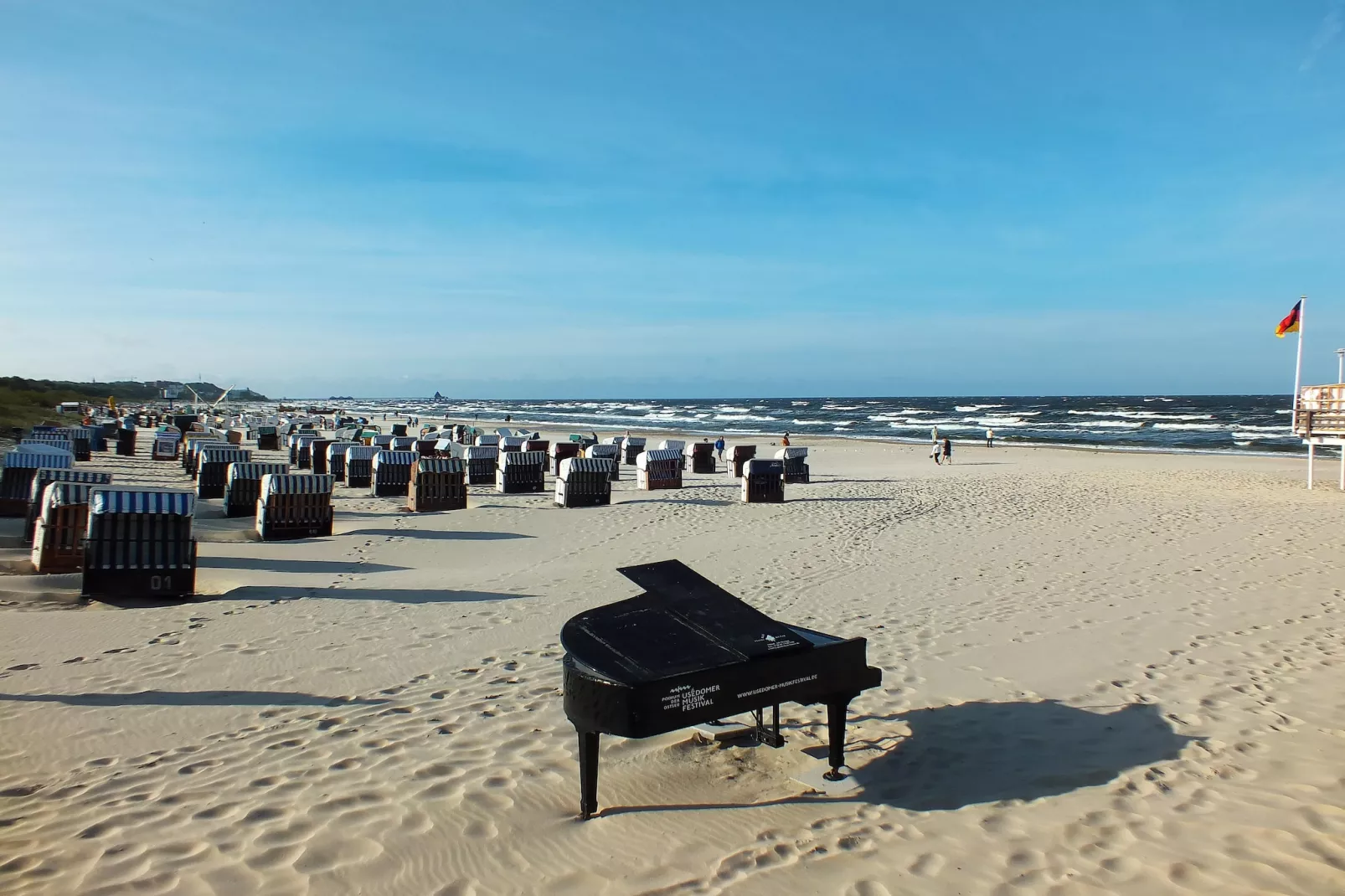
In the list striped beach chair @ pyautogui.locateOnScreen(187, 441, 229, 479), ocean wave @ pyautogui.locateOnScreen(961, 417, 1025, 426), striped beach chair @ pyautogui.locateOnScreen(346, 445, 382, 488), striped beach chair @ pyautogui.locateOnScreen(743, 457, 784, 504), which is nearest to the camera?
striped beach chair @ pyautogui.locateOnScreen(743, 457, 784, 504)

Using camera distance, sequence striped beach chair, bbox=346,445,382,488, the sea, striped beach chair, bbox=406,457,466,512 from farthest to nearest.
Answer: the sea
striped beach chair, bbox=346,445,382,488
striped beach chair, bbox=406,457,466,512

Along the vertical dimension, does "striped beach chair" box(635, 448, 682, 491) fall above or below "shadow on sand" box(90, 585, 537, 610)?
above

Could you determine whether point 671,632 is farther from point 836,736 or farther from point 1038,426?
point 1038,426

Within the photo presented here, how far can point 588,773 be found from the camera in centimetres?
421

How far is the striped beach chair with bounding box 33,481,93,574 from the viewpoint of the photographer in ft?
36.9

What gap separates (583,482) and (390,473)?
6.11 metres

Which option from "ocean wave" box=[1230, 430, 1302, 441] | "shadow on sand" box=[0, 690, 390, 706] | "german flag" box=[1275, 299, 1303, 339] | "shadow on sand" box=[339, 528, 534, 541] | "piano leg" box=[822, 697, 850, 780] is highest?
"german flag" box=[1275, 299, 1303, 339]

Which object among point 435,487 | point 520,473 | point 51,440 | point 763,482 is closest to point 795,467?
point 763,482

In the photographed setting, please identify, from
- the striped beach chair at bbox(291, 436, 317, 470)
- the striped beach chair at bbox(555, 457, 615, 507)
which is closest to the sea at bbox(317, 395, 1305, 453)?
the striped beach chair at bbox(291, 436, 317, 470)

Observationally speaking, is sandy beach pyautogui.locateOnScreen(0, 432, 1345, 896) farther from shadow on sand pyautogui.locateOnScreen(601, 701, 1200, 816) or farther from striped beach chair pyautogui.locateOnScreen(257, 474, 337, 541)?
striped beach chair pyautogui.locateOnScreen(257, 474, 337, 541)

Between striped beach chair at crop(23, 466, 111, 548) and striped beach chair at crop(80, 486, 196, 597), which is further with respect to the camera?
striped beach chair at crop(23, 466, 111, 548)

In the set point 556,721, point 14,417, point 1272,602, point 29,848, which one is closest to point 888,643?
point 556,721

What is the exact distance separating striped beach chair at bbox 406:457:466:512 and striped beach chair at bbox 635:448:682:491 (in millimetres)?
5513

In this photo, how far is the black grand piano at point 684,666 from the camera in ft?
13.2
